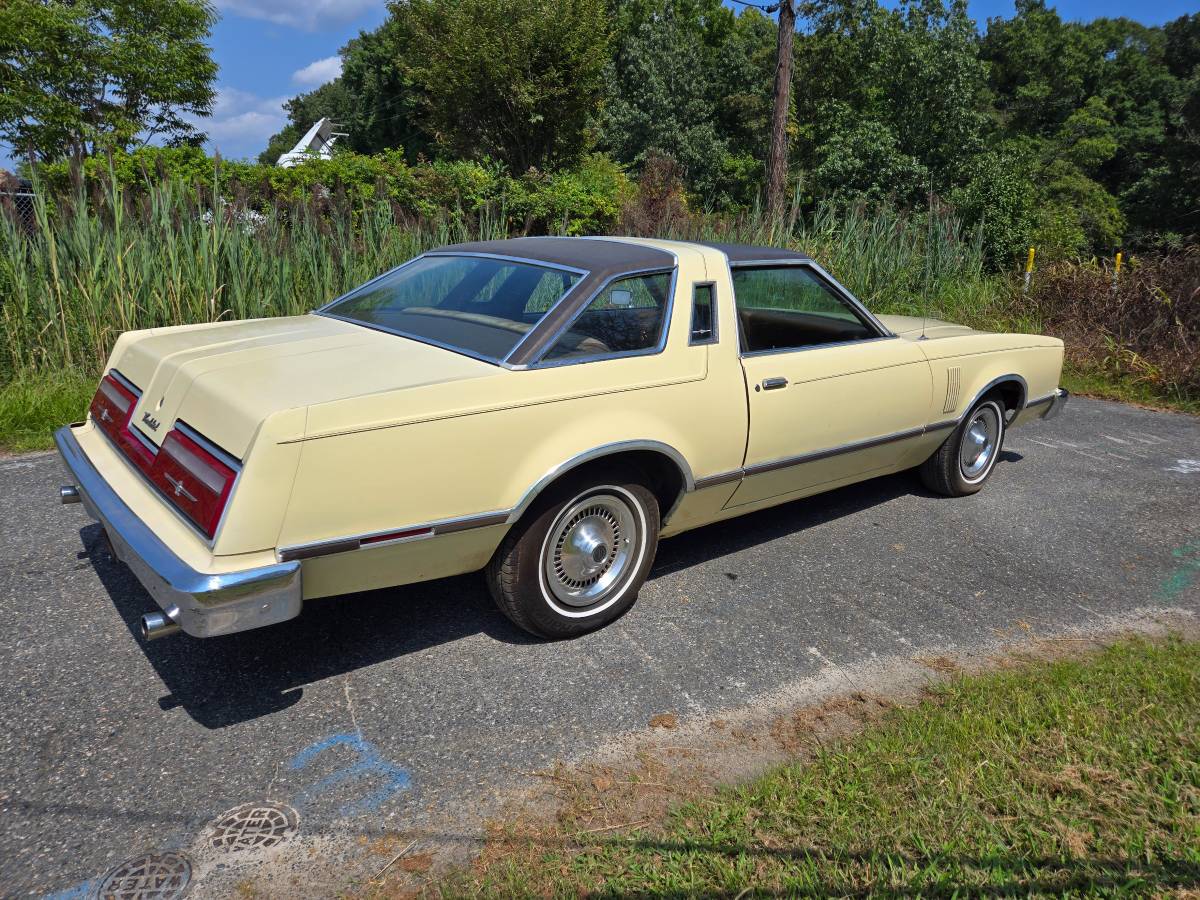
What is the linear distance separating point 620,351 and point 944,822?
75.8 inches

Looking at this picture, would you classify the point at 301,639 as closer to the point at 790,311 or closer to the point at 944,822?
the point at 944,822

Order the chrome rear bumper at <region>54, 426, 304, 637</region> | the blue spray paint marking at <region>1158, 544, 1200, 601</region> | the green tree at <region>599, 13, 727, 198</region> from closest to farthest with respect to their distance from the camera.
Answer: the chrome rear bumper at <region>54, 426, 304, 637</region>
the blue spray paint marking at <region>1158, 544, 1200, 601</region>
the green tree at <region>599, 13, 727, 198</region>

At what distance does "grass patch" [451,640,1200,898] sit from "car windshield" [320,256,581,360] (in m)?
1.69

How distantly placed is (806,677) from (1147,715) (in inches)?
44.0

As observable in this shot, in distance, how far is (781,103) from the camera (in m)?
14.2

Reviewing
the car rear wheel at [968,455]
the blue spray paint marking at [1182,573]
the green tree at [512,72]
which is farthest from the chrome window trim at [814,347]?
the green tree at [512,72]

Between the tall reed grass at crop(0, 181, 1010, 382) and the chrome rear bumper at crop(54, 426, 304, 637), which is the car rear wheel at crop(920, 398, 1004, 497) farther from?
the tall reed grass at crop(0, 181, 1010, 382)

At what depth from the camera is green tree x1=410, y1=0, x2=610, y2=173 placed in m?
22.5

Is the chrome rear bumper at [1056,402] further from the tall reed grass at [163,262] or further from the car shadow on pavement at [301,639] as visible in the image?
the tall reed grass at [163,262]

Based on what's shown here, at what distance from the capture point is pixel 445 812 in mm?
2400

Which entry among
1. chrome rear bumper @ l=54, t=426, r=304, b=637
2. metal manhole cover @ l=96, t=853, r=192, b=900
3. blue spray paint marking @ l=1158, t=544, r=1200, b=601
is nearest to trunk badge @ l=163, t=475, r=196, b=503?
chrome rear bumper @ l=54, t=426, r=304, b=637

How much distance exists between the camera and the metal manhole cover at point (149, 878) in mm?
2064

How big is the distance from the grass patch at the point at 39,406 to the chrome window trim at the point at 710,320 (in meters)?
4.48

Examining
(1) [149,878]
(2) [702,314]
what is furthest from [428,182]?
(1) [149,878]
